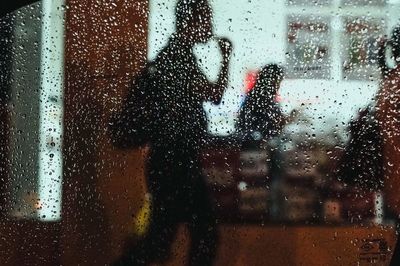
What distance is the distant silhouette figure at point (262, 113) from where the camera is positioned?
146cm

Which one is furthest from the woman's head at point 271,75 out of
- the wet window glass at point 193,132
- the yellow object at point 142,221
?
the yellow object at point 142,221

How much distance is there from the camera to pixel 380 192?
149 centimetres

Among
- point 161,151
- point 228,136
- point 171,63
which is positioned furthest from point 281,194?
point 171,63

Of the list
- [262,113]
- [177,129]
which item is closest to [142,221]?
[177,129]

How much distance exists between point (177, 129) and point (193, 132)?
0.05 m

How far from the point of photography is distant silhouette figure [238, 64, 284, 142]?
146 centimetres

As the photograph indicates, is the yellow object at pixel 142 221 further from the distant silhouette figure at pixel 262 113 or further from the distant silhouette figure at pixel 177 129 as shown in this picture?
the distant silhouette figure at pixel 262 113

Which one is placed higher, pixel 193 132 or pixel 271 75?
pixel 271 75

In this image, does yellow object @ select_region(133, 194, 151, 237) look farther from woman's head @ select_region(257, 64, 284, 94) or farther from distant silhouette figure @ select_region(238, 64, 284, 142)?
woman's head @ select_region(257, 64, 284, 94)

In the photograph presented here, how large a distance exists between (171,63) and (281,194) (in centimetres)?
50

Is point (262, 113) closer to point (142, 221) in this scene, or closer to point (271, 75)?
point (271, 75)

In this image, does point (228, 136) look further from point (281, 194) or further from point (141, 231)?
point (141, 231)

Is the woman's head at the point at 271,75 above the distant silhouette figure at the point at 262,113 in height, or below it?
above

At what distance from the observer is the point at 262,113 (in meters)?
1.47
